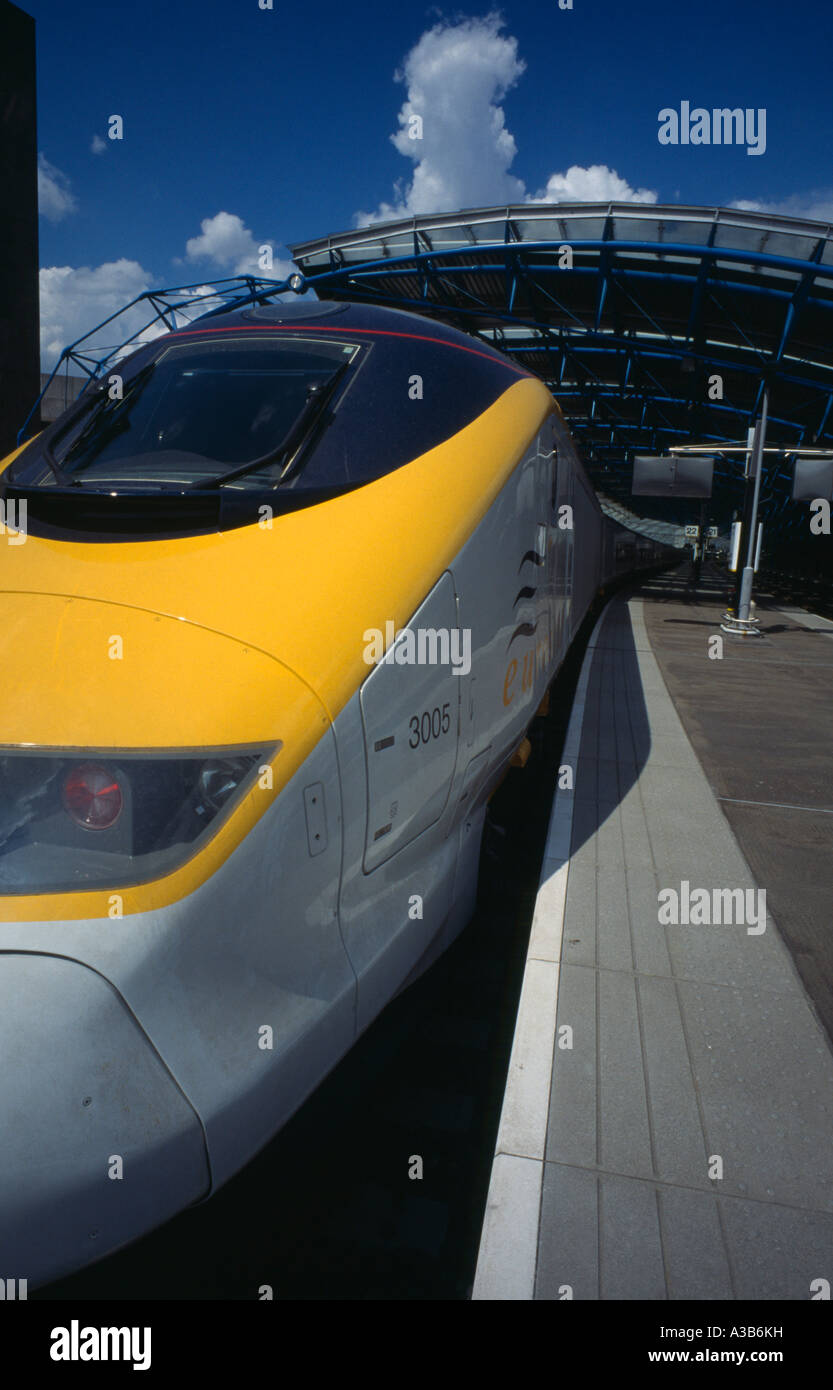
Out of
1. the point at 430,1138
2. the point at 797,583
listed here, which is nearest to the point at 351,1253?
the point at 430,1138

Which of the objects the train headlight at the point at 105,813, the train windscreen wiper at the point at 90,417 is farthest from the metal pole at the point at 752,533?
the train headlight at the point at 105,813

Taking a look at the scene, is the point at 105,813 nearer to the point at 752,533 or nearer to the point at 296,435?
the point at 296,435

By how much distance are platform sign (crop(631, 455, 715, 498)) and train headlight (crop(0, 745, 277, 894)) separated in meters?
14.9

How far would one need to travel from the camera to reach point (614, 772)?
585 cm

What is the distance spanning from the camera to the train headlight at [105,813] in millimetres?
1741

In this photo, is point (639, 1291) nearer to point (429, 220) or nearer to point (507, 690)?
point (507, 690)

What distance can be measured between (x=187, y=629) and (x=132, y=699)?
0.26 m

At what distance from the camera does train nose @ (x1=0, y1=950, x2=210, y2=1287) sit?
1553mm
